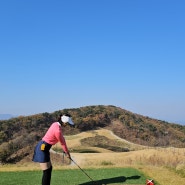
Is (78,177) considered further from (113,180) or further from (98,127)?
(98,127)

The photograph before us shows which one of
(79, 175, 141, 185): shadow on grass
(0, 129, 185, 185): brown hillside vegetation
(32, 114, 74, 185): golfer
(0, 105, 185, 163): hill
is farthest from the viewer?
(0, 105, 185, 163): hill

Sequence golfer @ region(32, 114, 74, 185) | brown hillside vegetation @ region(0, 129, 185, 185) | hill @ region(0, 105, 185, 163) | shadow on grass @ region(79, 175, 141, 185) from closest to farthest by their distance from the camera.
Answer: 1. golfer @ region(32, 114, 74, 185)
2. shadow on grass @ region(79, 175, 141, 185)
3. brown hillside vegetation @ region(0, 129, 185, 185)
4. hill @ region(0, 105, 185, 163)

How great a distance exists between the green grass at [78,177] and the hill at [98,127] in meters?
13.9

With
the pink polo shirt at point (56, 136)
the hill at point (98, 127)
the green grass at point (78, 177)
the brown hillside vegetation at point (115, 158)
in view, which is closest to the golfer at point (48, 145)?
the pink polo shirt at point (56, 136)

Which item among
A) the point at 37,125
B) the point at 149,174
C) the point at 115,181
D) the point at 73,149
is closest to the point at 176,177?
the point at 149,174

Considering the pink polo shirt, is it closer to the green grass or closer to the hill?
the green grass

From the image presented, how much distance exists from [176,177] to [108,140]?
26712 mm

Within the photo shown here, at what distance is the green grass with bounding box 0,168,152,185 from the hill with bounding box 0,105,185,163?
1389 centimetres

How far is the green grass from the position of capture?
10.9 m

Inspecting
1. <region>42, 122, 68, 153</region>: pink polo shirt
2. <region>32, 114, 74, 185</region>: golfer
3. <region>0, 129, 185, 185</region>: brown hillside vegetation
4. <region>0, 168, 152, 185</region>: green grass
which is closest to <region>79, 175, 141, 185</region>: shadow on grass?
<region>0, 168, 152, 185</region>: green grass

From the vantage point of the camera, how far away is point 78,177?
11.6 m

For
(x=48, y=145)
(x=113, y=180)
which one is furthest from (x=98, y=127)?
(x=48, y=145)

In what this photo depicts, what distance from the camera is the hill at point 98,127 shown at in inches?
1265

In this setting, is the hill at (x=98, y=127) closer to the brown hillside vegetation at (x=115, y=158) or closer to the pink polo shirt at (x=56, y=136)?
the brown hillside vegetation at (x=115, y=158)
